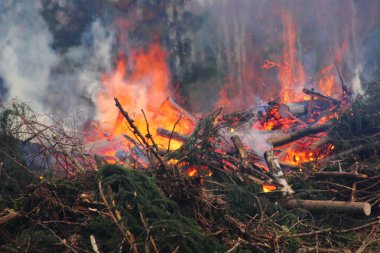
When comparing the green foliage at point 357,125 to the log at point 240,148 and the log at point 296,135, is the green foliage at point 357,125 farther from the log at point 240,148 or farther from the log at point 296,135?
the log at point 240,148

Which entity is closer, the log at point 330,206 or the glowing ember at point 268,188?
the log at point 330,206

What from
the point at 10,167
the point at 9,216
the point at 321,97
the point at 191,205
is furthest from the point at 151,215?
the point at 321,97

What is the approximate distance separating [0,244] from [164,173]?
2.22m

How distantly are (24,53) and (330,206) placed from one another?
44.7 feet

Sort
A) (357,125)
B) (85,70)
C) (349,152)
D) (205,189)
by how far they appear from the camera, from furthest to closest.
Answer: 1. (85,70)
2. (357,125)
3. (349,152)
4. (205,189)

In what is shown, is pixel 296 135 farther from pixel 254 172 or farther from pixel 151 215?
pixel 151 215

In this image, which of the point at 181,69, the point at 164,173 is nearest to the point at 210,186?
the point at 164,173

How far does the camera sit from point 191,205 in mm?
4492

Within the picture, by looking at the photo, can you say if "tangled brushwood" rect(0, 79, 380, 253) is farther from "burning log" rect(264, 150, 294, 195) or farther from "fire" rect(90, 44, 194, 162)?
"fire" rect(90, 44, 194, 162)

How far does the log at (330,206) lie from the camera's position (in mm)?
5074

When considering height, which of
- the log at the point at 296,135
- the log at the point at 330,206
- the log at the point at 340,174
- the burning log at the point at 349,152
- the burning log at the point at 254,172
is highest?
the log at the point at 296,135

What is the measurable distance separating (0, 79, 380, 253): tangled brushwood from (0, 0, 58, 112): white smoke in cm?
914

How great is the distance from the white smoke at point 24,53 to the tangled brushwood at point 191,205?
914 cm

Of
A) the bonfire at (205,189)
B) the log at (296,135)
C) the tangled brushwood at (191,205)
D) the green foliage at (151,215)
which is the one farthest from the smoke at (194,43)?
the green foliage at (151,215)
